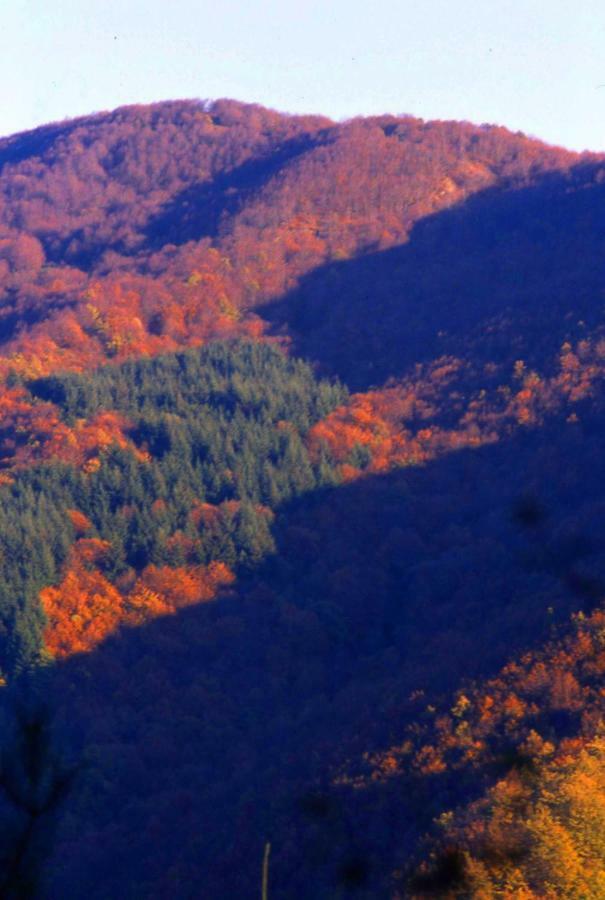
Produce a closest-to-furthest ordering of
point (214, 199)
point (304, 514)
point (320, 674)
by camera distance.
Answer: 1. point (320, 674)
2. point (304, 514)
3. point (214, 199)

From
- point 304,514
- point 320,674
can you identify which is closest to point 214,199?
point 304,514

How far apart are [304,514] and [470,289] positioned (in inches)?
856

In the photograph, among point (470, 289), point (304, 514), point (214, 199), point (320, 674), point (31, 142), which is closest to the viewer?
point (320, 674)

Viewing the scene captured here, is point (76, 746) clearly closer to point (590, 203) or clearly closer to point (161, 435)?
point (161, 435)

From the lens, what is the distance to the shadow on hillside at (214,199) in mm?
67125

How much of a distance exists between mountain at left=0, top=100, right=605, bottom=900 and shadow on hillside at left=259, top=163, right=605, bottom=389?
9.3 inches

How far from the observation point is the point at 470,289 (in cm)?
5612

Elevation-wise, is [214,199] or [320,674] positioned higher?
[214,199]

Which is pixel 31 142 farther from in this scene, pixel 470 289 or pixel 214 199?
pixel 470 289

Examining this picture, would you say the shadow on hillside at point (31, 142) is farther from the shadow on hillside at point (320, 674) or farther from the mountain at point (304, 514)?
the shadow on hillside at point (320, 674)

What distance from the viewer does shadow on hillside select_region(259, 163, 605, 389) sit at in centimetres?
4888

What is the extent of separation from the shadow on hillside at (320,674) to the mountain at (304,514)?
12cm

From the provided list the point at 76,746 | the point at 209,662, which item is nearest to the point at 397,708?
the point at 76,746

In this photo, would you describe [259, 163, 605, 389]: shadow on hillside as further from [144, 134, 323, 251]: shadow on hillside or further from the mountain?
[144, 134, 323, 251]: shadow on hillside
